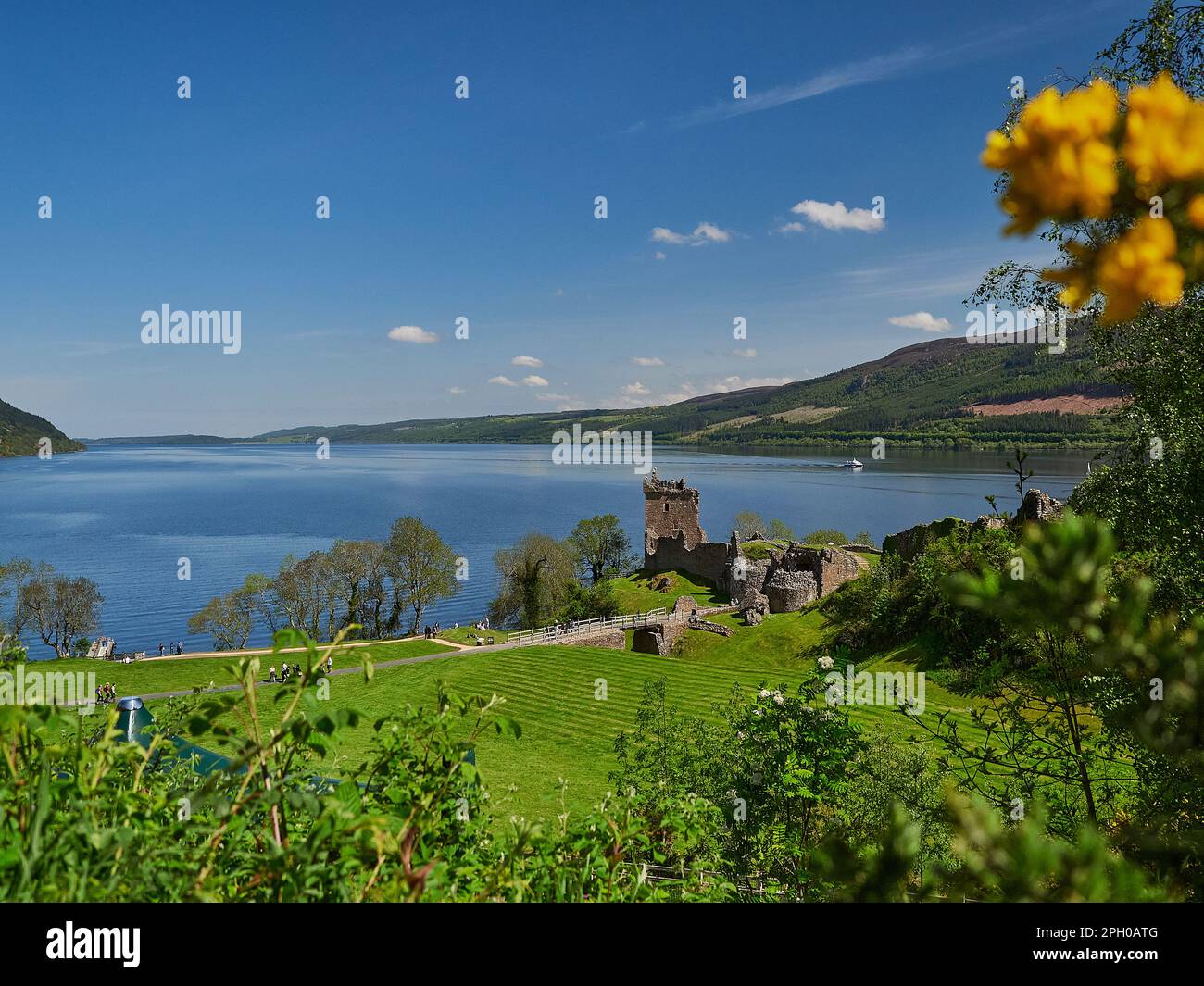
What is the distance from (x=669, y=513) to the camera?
76062 mm

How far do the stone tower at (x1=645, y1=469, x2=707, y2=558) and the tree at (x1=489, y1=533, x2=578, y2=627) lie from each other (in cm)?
1045

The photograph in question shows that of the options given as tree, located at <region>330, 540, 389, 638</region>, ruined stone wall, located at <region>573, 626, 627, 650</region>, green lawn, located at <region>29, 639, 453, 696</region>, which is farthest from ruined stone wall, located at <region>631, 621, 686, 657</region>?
tree, located at <region>330, 540, 389, 638</region>

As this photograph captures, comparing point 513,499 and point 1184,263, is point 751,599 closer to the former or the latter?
point 1184,263

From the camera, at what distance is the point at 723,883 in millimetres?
3242

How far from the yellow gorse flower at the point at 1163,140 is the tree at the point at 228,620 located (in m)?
73.5

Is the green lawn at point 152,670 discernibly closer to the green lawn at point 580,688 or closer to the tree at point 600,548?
the green lawn at point 580,688

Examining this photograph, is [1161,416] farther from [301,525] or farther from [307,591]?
[301,525]

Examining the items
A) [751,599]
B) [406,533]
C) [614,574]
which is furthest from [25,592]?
[751,599]

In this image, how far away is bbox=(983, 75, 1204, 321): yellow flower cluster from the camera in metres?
1.25

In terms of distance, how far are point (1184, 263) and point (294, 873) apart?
263 centimetres

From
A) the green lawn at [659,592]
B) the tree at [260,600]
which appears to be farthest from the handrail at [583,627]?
the tree at [260,600]

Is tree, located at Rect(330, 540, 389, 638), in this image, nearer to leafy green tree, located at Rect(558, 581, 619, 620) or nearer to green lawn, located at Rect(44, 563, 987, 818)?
leafy green tree, located at Rect(558, 581, 619, 620)

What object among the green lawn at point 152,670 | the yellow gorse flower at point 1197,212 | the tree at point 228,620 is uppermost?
the yellow gorse flower at point 1197,212

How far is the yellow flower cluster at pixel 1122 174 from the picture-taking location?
1.25 metres
